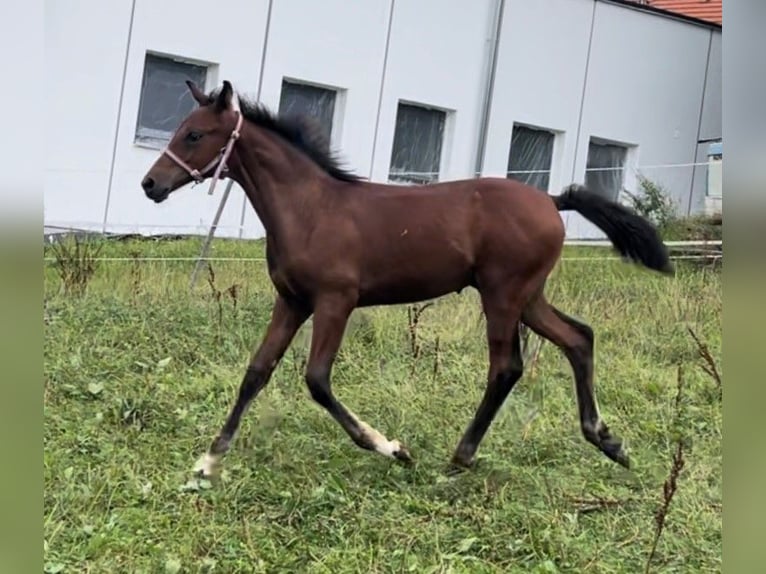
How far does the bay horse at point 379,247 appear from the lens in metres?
3.39

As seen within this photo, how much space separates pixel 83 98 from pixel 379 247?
4.58ft

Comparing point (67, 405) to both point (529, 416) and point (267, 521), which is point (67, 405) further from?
point (529, 416)

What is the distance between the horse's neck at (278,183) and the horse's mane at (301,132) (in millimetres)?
31

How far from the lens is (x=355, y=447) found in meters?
3.82

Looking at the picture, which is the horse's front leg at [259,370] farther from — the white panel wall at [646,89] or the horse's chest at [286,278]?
the white panel wall at [646,89]

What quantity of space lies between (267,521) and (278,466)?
375 mm

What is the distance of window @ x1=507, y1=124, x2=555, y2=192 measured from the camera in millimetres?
4230

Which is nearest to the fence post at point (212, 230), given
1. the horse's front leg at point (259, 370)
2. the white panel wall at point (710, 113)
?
the horse's front leg at point (259, 370)

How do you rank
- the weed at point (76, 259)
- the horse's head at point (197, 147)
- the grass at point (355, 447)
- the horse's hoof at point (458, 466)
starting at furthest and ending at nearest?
1. the weed at point (76, 259)
2. the horse's hoof at point (458, 466)
3. the horse's head at point (197, 147)
4. the grass at point (355, 447)

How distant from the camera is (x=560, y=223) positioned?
355cm

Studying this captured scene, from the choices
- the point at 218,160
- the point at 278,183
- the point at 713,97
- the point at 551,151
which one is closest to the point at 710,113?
the point at 713,97
